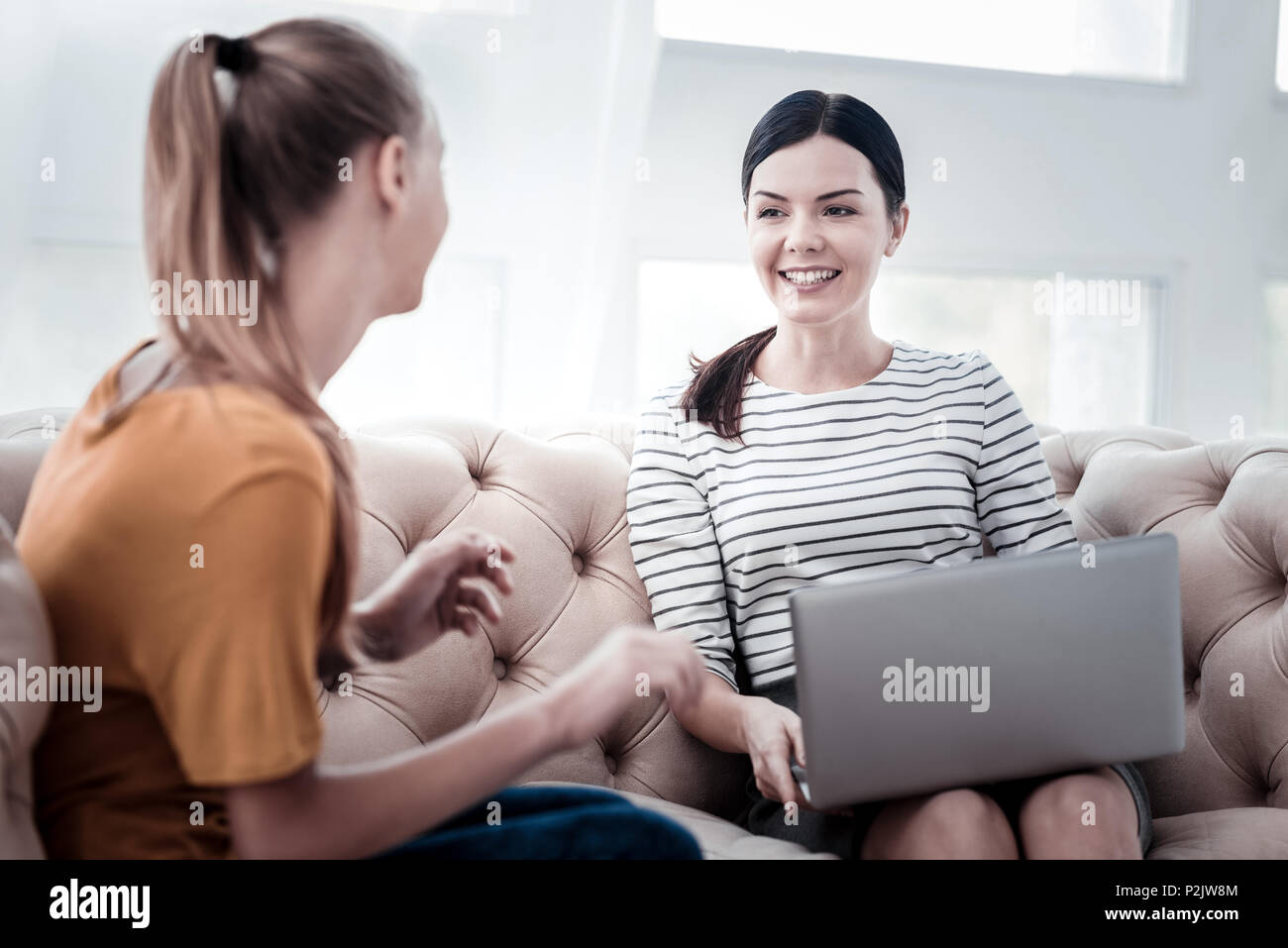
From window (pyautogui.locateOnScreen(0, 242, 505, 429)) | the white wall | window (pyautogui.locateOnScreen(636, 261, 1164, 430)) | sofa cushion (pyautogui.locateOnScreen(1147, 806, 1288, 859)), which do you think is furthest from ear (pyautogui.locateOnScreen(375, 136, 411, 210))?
window (pyautogui.locateOnScreen(636, 261, 1164, 430))

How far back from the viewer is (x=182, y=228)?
0.71 meters

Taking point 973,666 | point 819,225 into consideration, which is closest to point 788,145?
point 819,225

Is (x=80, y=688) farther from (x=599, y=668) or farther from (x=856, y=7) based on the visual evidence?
(x=856, y=7)

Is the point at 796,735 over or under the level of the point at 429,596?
under

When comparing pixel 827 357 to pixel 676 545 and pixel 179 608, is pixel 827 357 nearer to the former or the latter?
pixel 676 545

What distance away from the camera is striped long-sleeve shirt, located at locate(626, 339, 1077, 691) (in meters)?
1.25

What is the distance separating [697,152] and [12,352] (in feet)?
5.26

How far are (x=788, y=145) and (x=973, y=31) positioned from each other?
1756 millimetres

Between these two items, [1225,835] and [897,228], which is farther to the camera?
[897,228]

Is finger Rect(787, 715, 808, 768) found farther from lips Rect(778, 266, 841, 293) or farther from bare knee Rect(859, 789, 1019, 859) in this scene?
lips Rect(778, 266, 841, 293)

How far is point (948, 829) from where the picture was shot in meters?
0.93

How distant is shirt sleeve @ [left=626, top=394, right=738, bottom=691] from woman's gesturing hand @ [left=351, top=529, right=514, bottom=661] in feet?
1.26

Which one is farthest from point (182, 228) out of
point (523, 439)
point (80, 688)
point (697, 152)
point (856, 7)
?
point (856, 7)

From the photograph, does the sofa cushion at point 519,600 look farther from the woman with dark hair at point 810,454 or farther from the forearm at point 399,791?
the forearm at point 399,791
